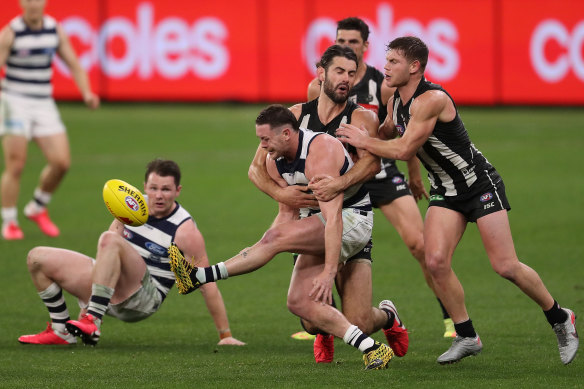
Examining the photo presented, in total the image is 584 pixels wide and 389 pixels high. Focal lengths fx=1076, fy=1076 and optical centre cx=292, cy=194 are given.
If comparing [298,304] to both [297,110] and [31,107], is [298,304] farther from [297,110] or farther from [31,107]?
[31,107]

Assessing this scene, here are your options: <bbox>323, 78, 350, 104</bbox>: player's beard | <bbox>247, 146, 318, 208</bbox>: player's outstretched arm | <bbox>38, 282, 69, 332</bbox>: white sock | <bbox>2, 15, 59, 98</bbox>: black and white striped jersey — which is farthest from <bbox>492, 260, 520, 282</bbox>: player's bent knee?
<bbox>2, 15, 59, 98</bbox>: black and white striped jersey

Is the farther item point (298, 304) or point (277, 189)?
point (277, 189)

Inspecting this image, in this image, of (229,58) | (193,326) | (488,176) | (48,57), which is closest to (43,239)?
(48,57)

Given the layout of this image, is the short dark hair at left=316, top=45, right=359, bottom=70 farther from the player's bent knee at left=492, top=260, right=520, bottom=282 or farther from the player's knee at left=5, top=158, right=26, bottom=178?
the player's knee at left=5, top=158, right=26, bottom=178

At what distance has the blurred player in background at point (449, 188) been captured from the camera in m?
7.19

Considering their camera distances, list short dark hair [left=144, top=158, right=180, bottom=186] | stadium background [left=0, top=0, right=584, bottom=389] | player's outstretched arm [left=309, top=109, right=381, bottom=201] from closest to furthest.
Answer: player's outstretched arm [left=309, top=109, right=381, bottom=201]
stadium background [left=0, top=0, right=584, bottom=389]
short dark hair [left=144, top=158, right=180, bottom=186]

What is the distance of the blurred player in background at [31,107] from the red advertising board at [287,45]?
1217 cm

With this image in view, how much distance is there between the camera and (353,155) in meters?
7.62

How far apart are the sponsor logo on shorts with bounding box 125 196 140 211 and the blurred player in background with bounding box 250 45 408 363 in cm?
86

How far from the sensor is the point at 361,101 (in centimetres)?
907

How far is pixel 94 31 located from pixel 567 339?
1980 centimetres

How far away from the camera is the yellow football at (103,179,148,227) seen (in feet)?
24.6

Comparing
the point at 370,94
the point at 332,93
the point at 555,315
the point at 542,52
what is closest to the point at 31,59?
the point at 370,94

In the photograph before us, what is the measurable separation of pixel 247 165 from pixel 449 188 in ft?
39.0
